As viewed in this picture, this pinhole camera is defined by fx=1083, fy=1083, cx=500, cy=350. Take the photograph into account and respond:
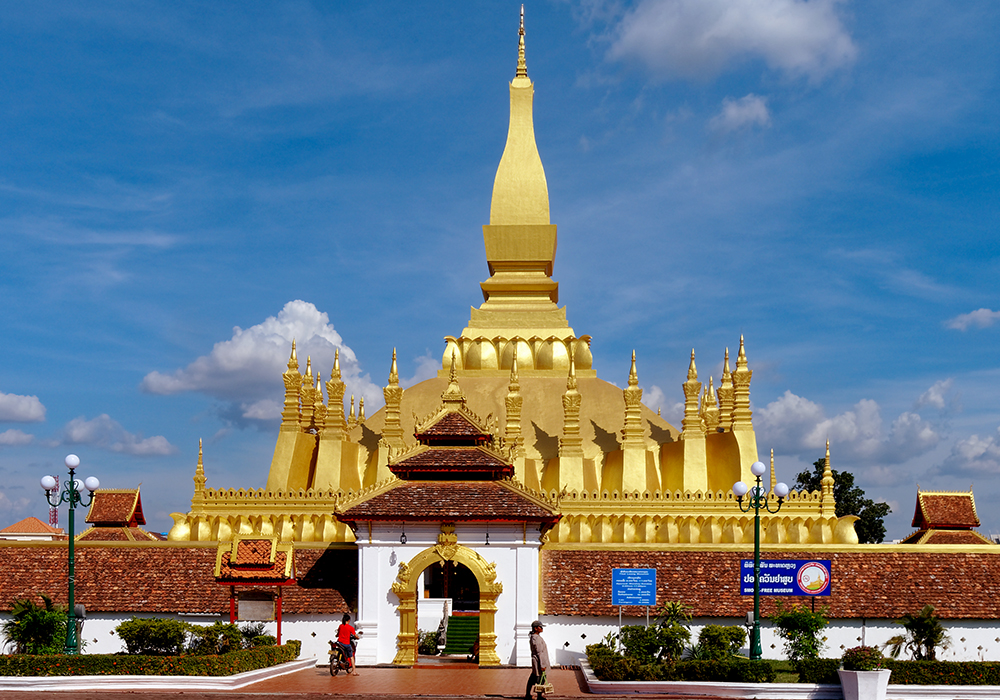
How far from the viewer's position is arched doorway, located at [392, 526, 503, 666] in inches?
1083

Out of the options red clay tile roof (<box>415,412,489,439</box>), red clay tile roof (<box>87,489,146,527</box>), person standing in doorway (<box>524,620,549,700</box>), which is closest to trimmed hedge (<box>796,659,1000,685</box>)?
person standing in doorway (<box>524,620,549,700</box>)

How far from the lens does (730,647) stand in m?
27.0

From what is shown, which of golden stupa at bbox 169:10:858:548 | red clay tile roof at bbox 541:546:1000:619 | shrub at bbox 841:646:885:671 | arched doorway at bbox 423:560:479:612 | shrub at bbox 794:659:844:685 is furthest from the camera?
arched doorway at bbox 423:560:479:612

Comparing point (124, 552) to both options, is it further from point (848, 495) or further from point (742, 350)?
point (848, 495)

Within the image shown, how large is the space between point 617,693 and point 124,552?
1580 centimetres

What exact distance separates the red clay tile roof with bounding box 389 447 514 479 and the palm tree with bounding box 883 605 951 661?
35.4 ft

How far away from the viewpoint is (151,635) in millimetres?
26406

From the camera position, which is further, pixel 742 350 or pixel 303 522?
pixel 742 350

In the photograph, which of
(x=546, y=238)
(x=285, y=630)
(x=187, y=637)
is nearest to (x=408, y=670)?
(x=285, y=630)

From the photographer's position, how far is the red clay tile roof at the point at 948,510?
43094 mm

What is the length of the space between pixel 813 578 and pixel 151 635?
56.3ft

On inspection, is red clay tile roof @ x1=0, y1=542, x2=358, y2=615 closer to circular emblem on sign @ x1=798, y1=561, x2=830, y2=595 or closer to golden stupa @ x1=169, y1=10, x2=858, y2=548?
golden stupa @ x1=169, y1=10, x2=858, y2=548

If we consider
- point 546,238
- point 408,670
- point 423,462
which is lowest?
point 408,670

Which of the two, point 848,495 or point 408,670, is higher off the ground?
point 848,495
